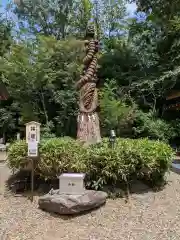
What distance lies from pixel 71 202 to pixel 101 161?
99cm

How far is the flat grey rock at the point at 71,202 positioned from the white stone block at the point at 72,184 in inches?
4.2

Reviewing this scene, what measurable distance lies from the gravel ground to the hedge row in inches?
16.7

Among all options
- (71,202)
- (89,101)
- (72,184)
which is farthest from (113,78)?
(71,202)

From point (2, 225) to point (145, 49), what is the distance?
39.4ft

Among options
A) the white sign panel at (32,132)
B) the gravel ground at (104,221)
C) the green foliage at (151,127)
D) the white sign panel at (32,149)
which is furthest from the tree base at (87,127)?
the green foliage at (151,127)

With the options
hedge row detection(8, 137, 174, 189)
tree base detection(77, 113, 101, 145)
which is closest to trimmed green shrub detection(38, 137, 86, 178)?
hedge row detection(8, 137, 174, 189)

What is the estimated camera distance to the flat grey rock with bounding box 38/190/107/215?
484 cm

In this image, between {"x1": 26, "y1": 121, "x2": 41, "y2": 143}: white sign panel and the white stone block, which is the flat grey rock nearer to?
the white stone block

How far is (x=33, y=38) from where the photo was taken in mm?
17266

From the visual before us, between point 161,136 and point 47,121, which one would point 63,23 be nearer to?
point 47,121

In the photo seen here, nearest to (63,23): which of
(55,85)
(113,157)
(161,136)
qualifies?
(55,85)

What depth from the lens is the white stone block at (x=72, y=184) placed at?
513 cm

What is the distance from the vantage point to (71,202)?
488 centimetres

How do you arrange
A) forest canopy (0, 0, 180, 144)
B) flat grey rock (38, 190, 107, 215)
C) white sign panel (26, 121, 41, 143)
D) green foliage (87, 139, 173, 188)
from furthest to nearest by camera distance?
forest canopy (0, 0, 180, 144), white sign panel (26, 121, 41, 143), green foliage (87, 139, 173, 188), flat grey rock (38, 190, 107, 215)
